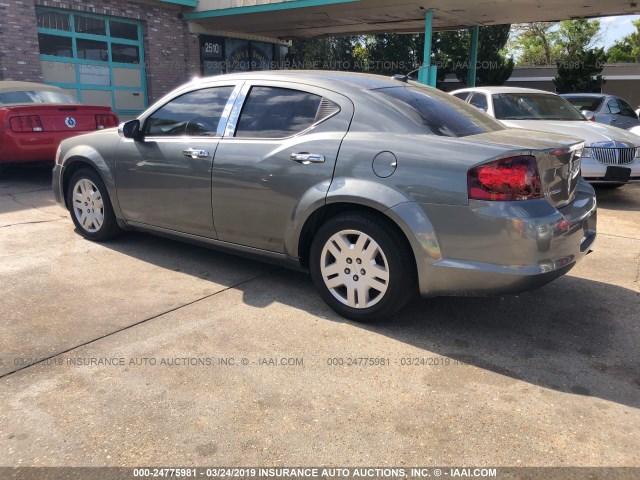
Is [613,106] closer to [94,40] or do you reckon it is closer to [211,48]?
[211,48]

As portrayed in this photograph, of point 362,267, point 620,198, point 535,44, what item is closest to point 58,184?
point 362,267

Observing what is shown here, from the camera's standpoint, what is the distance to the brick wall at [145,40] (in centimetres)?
1234

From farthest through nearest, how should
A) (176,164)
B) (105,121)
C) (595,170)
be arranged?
(105,121)
(595,170)
(176,164)

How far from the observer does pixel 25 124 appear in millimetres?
7566

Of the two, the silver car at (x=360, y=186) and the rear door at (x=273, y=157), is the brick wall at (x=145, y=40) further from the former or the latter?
the rear door at (x=273, y=157)

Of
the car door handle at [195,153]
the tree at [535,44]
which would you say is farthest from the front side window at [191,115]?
the tree at [535,44]

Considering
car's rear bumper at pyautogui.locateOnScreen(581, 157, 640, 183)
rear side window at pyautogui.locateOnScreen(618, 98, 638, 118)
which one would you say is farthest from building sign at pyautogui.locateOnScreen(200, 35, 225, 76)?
car's rear bumper at pyautogui.locateOnScreen(581, 157, 640, 183)

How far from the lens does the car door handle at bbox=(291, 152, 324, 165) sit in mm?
3508

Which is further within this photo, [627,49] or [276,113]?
[627,49]

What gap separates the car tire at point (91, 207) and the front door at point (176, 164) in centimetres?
31

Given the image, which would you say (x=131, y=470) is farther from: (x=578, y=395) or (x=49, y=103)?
(x=49, y=103)

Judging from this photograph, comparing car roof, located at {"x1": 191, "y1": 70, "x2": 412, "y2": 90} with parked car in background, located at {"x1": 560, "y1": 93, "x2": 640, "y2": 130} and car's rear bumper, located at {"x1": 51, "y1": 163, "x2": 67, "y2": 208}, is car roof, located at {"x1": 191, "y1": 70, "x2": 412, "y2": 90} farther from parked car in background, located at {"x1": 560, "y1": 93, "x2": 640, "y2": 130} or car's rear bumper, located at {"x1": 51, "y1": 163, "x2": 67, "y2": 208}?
parked car in background, located at {"x1": 560, "y1": 93, "x2": 640, "y2": 130}

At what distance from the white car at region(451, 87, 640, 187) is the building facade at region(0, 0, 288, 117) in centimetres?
1021

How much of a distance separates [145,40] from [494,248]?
48.9 feet
